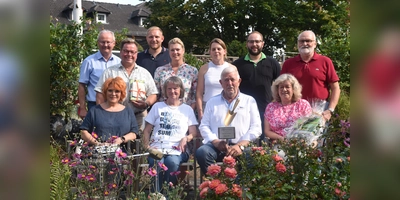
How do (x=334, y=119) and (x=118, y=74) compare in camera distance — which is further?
(x=118, y=74)

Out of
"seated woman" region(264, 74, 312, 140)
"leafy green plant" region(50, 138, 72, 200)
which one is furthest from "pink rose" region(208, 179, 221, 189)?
"seated woman" region(264, 74, 312, 140)

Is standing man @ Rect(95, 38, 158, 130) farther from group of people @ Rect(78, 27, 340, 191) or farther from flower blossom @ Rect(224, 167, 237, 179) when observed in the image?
flower blossom @ Rect(224, 167, 237, 179)

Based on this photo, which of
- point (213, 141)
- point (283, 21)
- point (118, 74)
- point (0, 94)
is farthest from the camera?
point (283, 21)

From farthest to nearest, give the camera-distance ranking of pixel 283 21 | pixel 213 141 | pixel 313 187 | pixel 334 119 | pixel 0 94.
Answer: pixel 283 21 → pixel 213 141 → pixel 334 119 → pixel 313 187 → pixel 0 94

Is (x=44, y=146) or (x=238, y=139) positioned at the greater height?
(x=44, y=146)

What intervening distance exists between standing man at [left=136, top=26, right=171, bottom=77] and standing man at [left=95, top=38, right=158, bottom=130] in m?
0.40

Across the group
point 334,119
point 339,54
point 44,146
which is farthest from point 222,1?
point 44,146

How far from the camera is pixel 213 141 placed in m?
4.62

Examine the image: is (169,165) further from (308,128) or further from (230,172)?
(230,172)

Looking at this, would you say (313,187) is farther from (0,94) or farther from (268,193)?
(0,94)

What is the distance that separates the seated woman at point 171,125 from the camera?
15.2ft

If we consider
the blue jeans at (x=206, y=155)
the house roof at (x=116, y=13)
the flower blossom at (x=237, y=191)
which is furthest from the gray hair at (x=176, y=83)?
the house roof at (x=116, y=13)

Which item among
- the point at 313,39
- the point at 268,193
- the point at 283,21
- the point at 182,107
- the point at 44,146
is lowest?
the point at 268,193

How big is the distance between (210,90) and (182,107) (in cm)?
47
